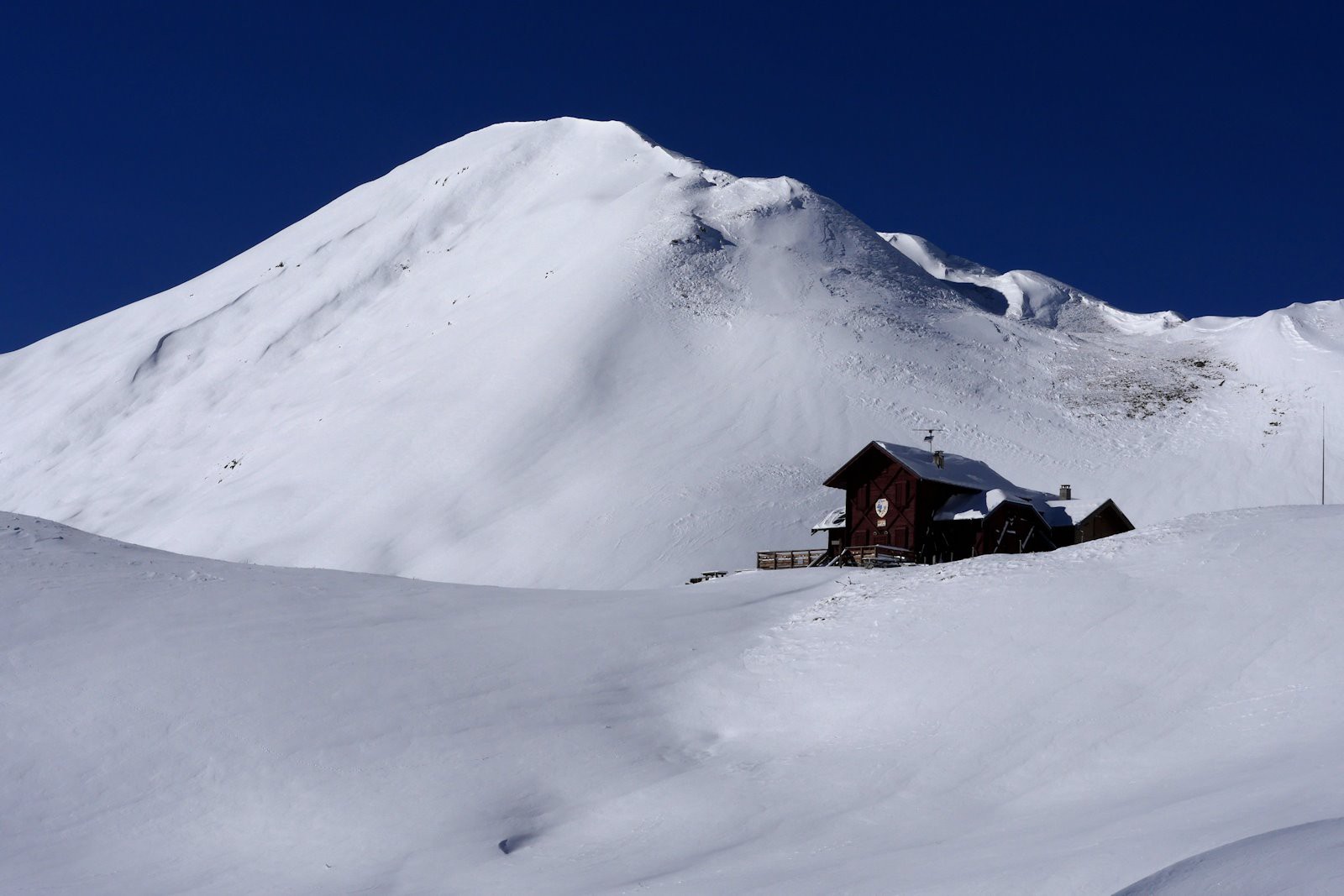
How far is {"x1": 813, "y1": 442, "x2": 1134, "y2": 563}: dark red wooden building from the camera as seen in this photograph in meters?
43.0

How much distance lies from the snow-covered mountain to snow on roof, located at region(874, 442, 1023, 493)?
7127 mm

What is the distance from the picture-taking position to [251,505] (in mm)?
61312

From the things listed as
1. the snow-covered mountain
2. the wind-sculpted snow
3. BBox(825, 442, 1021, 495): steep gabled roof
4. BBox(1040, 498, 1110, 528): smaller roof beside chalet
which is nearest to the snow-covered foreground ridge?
the wind-sculpted snow

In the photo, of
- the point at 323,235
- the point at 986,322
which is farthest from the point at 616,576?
the point at 323,235

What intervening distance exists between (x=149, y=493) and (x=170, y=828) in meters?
57.4

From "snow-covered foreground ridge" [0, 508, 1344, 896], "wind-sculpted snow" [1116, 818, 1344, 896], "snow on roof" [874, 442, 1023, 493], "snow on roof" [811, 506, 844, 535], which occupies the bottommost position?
"wind-sculpted snow" [1116, 818, 1344, 896]

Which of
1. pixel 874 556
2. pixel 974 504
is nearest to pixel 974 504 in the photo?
pixel 974 504

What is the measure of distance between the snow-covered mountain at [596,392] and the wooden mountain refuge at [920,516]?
489cm

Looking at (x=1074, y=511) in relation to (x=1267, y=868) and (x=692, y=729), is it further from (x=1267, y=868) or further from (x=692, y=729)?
(x=1267, y=868)

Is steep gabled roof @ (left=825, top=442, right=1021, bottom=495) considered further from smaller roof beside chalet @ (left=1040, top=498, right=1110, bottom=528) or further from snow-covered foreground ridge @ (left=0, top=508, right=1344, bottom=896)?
snow-covered foreground ridge @ (left=0, top=508, right=1344, bottom=896)

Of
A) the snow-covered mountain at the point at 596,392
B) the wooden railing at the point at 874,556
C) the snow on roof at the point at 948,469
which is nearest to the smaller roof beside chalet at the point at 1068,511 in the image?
the snow on roof at the point at 948,469

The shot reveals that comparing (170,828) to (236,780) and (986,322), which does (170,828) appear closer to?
(236,780)

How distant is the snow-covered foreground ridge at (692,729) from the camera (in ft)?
48.1

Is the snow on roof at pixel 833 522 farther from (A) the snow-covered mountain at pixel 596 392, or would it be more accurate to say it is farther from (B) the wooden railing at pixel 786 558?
(A) the snow-covered mountain at pixel 596 392
